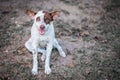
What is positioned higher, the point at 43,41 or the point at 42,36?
the point at 42,36

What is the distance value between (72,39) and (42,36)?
1.30 metres

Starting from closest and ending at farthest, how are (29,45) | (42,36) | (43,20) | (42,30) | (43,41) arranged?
(43,20)
(42,30)
(42,36)
(43,41)
(29,45)

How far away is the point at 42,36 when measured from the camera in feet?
15.4

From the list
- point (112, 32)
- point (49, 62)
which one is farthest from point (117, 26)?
point (49, 62)

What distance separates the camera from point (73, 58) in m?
5.20

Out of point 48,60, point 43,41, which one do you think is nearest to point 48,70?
point 48,60

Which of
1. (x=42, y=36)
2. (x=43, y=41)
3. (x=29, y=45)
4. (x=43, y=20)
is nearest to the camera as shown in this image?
(x=43, y=20)

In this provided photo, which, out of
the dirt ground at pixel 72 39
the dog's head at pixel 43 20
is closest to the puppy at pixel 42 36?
the dog's head at pixel 43 20

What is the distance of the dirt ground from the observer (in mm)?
4805

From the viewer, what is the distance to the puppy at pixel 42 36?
172 inches

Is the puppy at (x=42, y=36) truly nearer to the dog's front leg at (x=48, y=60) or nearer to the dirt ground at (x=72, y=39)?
the dog's front leg at (x=48, y=60)

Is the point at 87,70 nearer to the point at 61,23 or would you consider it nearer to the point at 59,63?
the point at 59,63

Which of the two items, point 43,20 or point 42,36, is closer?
point 43,20

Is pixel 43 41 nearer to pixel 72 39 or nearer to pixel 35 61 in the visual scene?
pixel 35 61
